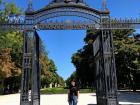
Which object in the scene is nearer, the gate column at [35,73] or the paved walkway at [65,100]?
the gate column at [35,73]

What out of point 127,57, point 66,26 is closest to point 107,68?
point 66,26

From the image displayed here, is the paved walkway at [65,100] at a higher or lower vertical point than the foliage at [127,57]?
lower

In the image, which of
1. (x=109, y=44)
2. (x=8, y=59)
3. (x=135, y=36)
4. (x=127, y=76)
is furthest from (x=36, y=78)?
(x=135, y=36)

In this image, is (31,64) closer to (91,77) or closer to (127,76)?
(127,76)

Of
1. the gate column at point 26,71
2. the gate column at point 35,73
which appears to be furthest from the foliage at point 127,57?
the gate column at point 26,71

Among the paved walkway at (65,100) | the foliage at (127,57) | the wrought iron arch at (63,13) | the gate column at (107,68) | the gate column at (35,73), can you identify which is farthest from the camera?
the foliage at (127,57)

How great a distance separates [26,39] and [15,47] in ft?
107

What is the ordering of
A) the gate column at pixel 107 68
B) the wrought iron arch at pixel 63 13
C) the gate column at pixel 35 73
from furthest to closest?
1. the wrought iron arch at pixel 63 13
2. the gate column at pixel 35 73
3. the gate column at pixel 107 68

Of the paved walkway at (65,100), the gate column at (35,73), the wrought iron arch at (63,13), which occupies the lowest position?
the paved walkway at (65,100)

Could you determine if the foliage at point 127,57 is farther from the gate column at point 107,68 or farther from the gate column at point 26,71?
the gate column at point 26,71

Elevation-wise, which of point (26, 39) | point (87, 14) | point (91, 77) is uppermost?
point (87, 14)

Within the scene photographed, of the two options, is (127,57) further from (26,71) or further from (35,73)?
(26,71)

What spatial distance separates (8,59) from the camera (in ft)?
147

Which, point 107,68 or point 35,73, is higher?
point 107,68
